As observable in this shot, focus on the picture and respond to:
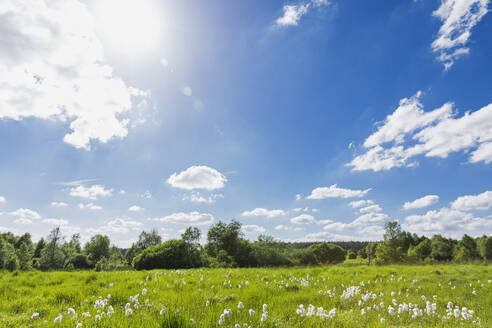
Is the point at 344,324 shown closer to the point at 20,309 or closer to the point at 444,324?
the point at 444,324

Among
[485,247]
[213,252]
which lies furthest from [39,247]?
[485,247]

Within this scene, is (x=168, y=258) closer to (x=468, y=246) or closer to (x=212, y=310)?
(x=212, y=310)

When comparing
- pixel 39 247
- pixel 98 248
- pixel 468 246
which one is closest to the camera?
pixel 468 246

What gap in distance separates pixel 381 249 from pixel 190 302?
245ft

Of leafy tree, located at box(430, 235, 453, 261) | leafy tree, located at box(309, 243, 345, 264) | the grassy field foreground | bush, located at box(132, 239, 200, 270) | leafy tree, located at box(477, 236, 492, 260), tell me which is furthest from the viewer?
leafy tree, located at box(309, 243, 345, 264)

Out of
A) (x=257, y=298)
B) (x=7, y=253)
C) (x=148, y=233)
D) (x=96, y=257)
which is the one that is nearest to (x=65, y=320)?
(x=257, y=298)

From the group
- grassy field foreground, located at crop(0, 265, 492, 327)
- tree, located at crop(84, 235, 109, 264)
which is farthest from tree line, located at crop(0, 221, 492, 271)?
grassy field foreground, located at crop(0, 265, 492, 327)

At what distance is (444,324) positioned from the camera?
5000mm

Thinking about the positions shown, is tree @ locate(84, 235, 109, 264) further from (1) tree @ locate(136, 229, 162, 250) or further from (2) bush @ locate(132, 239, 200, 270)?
(2) bush @ locate(132, 239, 200, 270)

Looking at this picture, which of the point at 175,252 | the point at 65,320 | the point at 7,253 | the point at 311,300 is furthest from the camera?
the point at 7,253

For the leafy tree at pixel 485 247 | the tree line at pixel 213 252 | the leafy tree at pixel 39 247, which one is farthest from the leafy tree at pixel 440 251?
the leafy tree at pixel 39 247

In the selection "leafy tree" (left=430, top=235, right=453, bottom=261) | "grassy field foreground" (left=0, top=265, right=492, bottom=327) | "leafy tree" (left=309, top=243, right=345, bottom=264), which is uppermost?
"grassy field foreground" (left=0, top=265, right=492, bottom=327)

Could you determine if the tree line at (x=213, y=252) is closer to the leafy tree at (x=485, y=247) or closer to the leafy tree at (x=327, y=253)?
the leafy tree at (x=485, y=247)

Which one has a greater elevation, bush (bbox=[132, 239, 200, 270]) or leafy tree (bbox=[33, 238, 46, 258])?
bush (bbox=[132, 239, 200, 270])
